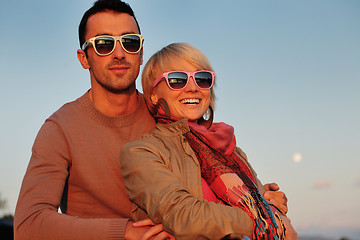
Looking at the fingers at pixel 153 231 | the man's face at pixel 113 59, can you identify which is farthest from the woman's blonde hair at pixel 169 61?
the fingers at pixel 153 231

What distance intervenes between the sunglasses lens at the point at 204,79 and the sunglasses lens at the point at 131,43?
964 millimetres

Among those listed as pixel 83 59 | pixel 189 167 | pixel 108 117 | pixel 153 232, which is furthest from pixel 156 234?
pixel 83 59

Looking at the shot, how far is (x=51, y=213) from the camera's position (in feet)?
11.6

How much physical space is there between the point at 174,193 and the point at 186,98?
3.51ft

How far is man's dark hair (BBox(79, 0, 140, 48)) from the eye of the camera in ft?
15.0

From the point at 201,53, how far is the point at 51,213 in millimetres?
1987

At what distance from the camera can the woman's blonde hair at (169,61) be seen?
3807mm

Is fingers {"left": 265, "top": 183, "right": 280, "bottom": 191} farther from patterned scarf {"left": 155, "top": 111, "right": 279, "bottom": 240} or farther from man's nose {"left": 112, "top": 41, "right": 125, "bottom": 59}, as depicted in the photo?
man's nose {"left": 112, "top": 41, "right": 125, "bottom": 59}

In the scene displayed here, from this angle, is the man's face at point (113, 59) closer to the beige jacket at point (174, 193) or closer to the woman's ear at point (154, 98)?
the woman's ear at point (154, 98)

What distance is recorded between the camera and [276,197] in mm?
3928

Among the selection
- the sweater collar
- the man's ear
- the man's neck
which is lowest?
the sweater collar

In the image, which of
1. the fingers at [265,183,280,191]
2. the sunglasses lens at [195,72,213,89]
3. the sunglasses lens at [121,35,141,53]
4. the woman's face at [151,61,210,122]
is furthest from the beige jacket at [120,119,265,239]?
the sunglasses lens at [121,35,141,53]

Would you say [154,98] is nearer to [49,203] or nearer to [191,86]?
[191,86]

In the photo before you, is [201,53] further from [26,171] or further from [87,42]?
[26,171]
